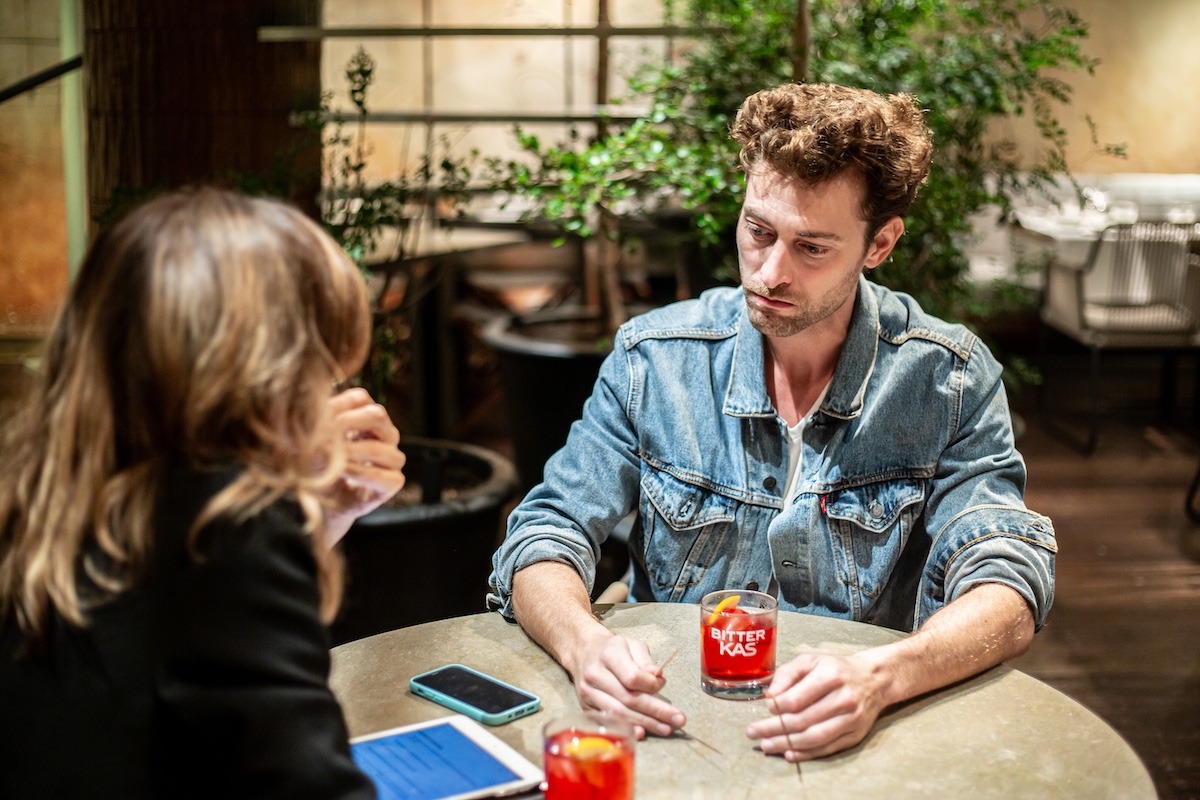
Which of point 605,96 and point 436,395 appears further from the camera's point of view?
point 436,395

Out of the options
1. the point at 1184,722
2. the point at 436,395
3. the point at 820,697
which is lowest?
the point at 1184,722

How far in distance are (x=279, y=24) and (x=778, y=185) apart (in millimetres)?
1909

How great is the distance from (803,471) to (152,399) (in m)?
1.07

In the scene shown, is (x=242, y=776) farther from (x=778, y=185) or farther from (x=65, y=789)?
(x=778, y=185)

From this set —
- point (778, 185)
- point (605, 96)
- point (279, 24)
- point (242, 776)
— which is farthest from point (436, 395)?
point (242, 776)

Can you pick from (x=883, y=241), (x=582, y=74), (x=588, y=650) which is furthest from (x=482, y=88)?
(x=588, y=650)

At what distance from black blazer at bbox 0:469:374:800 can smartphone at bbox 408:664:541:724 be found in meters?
0.38

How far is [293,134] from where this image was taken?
3076 millimetres

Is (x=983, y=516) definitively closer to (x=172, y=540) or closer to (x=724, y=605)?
(x=724, y=605)

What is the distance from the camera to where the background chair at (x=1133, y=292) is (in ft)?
17.2

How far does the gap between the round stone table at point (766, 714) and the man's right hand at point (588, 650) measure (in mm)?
27

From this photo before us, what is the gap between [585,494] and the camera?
1717 millimetres

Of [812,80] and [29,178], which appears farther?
[29,178]

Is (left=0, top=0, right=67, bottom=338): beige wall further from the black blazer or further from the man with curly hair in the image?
the black blazer
